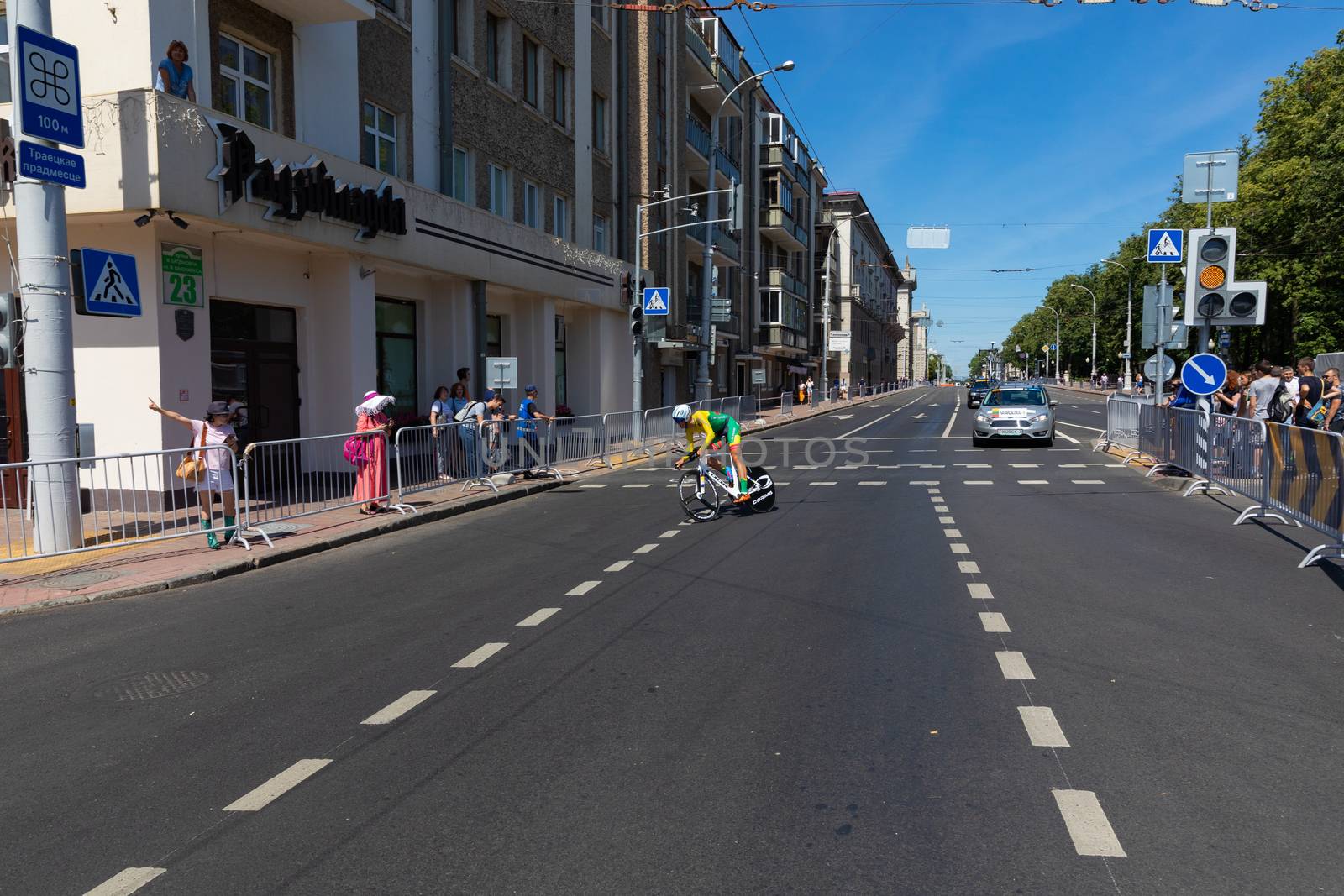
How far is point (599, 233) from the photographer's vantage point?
29281 millimetres

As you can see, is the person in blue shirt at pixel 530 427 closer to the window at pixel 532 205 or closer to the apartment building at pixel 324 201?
the apartment building at pixel 324 201

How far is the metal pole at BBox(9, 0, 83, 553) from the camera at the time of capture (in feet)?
31.7

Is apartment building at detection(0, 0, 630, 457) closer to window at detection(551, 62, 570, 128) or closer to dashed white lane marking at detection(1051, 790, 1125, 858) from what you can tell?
window at detection(551, 62, 570, 128)

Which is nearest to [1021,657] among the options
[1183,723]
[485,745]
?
[1183,723]

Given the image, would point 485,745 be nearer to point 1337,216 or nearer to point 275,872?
point 275,872

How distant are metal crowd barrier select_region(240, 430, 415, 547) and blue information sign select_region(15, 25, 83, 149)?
353cm

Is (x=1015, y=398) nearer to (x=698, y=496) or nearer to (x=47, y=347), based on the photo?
(x=698, y=496)

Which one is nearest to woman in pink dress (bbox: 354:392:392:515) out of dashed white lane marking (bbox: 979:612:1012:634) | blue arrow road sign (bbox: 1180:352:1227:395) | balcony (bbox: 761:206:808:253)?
dashed white lane marking (bbox: 979:612:1012:634)

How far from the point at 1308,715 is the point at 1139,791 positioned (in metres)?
1.53

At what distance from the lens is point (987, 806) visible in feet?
12.6

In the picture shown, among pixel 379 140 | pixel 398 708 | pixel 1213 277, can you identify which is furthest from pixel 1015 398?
pixel 398 708

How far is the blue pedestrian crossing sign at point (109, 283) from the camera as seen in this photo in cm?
1015

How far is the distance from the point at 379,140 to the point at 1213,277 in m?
14.1

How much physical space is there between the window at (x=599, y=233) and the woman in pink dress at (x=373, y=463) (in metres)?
16.7
